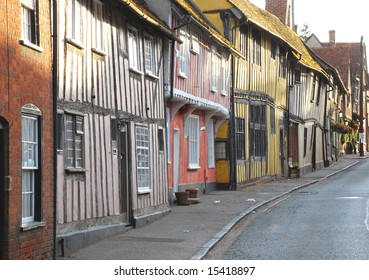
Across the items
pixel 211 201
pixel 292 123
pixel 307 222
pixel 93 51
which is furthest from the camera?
pixel 292 123

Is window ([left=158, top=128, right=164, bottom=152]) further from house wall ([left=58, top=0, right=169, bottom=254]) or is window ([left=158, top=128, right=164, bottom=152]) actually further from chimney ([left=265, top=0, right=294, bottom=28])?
chimney ([left=265, top=0, right=294, bottom=28])

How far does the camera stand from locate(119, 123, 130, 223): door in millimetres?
16141

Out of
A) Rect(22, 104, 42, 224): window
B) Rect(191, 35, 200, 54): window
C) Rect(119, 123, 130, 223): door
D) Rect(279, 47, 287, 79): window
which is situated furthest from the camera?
Rect(279, 47, 287, 79): window

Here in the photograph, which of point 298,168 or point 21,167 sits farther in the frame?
point 298,168

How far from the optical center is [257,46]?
104ft

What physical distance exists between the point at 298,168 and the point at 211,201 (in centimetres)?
1431

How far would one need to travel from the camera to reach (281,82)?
36031 mm

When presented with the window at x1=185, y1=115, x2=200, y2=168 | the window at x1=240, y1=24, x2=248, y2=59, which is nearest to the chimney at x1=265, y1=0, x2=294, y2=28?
the window at x1=240, y1=24, x2=248, y2=59

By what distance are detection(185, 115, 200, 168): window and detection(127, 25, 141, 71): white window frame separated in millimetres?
6931

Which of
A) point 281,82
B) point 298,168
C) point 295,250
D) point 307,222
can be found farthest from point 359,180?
point 295,250

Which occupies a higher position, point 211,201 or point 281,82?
point 281,82

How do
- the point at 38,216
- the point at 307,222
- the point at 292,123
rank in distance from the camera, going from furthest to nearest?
the point at 292,123
the point at 307,222
the point at 38,216

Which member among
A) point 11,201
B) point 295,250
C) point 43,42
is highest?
point 43,42

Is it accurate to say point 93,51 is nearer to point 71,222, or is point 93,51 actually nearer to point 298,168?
point 71,222
